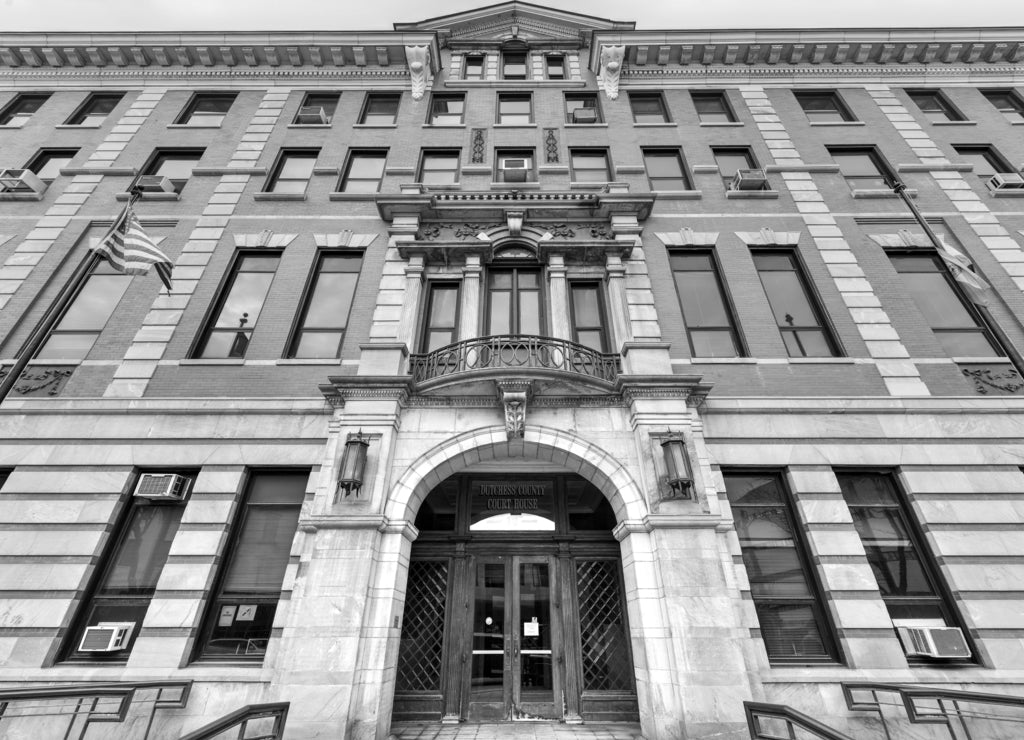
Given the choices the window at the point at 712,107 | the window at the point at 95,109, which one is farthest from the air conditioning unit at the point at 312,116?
the window at the point at 712,107

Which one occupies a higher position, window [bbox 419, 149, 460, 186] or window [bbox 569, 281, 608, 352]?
window [bbox 419, 149, 460, 186]

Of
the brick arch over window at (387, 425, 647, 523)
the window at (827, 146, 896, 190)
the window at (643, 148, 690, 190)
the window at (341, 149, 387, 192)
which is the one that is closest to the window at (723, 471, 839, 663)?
the brick arch over window at (387, 425, 647, 523)

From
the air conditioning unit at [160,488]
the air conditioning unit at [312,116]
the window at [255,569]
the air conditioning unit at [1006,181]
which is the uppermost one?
the air conditioning unit at [312,116]

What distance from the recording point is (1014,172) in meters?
12.7

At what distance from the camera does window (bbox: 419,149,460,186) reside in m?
13.8

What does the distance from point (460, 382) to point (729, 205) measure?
9.04 metres

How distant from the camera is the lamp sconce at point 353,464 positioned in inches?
299

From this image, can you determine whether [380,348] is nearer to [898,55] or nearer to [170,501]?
[170,501]

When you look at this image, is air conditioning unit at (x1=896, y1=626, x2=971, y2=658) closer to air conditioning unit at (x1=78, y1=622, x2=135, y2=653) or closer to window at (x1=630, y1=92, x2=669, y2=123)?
air conditioning unit at (x1=78, y1=622, x2=135, y2=653)

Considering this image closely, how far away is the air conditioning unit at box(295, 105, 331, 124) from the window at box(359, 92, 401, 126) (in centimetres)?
113

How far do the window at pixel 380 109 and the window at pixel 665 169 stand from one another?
8.22m

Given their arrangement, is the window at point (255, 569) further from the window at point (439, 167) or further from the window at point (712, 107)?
the window at point (712, 107)

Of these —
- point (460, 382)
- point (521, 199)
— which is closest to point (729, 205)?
point (521, 199)

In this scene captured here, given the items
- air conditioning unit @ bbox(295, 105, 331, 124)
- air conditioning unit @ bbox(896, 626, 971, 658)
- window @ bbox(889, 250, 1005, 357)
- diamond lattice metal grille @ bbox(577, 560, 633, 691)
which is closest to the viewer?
air conditioning unit @ bbox(896, 626, 971, 658)
